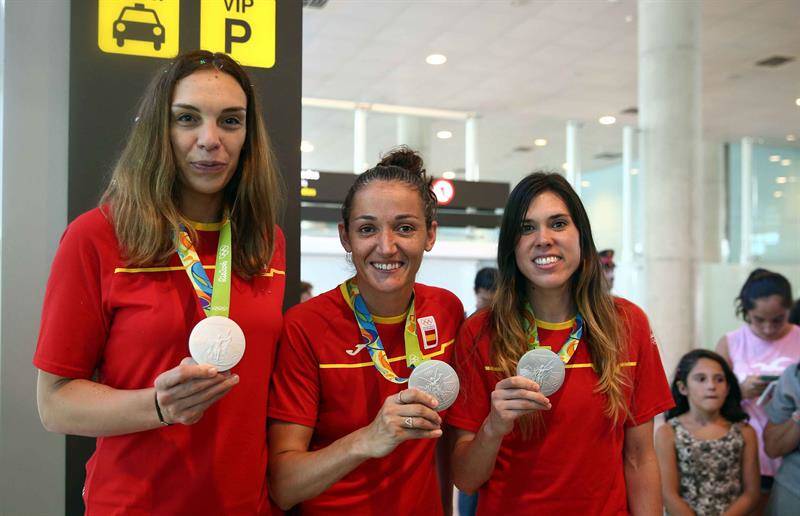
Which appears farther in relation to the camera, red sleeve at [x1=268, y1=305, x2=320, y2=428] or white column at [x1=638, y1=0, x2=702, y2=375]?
white column at [x1=638, y1=0, x2=702, y2=375]

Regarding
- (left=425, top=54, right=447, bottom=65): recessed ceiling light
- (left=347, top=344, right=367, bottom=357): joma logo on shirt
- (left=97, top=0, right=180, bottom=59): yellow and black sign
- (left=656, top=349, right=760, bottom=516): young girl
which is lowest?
(left=656, top=349, right=760, bottom=516): young girl

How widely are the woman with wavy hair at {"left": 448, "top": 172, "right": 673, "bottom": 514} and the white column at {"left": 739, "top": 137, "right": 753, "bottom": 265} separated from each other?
13.8 meters

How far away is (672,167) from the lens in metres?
7.16

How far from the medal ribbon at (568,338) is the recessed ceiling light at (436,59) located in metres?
7.42

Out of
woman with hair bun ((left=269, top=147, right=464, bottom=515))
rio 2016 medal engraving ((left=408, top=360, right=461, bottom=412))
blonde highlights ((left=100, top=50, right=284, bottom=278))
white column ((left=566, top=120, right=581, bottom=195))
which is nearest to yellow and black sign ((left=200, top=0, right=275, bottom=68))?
blonde highlights ((left=100, top=50, right=284, bottom=278))

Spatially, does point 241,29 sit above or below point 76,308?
above

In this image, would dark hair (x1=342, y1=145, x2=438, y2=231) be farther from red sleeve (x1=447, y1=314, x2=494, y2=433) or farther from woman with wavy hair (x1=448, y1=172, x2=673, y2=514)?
red sleeve (x1=447, y1=314, x2=494, y2=433)

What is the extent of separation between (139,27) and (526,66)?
7.83m

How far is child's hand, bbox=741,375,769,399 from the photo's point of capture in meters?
4.10

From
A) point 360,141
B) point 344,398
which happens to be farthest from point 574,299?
point 360,141

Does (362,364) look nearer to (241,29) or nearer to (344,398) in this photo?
(344,398)

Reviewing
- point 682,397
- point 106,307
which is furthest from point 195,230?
point 682,397

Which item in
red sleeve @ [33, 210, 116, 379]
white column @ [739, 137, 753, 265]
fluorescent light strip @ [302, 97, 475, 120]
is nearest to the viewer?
red sleeve @ [33, 210, 116, 379]

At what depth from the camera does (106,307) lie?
174 cm
